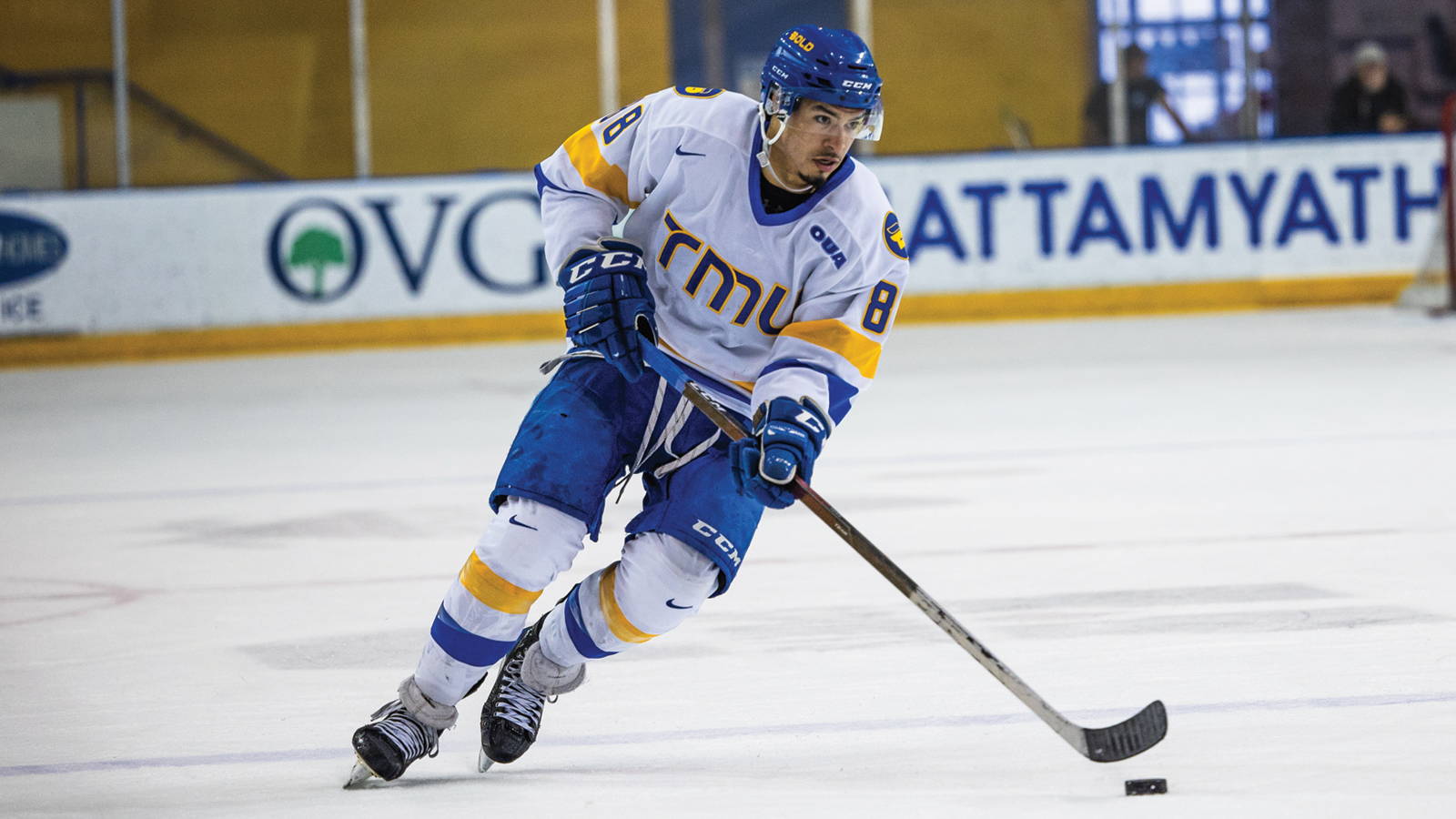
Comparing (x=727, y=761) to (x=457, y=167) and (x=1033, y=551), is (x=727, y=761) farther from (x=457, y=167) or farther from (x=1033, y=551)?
(x=457, y=167)

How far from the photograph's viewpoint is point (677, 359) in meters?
2.89

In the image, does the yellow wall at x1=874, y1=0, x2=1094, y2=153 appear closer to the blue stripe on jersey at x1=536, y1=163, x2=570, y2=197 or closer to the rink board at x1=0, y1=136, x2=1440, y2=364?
the rink board at x1=0, y1=136, x2=1440, y2=364

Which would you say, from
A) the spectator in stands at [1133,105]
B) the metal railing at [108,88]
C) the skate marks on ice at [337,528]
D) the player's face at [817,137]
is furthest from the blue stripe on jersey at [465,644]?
the spectator in stands at [1133,105]

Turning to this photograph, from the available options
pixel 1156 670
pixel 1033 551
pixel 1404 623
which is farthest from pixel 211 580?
pixel 1404 623

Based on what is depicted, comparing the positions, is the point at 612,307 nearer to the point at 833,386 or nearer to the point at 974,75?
the point at 833,386

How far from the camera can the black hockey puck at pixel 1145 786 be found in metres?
2.40

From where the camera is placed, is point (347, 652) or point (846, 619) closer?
point (347, 652)

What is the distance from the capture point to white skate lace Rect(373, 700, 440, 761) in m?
2.54

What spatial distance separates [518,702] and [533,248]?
763 cm

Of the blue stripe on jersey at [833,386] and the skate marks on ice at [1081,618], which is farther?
the skate marks on ice at [1081,618]

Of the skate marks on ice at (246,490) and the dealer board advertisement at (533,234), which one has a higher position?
the dealer board advertisement at (533,234)

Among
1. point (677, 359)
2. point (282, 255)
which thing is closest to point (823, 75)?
point (677, 359)

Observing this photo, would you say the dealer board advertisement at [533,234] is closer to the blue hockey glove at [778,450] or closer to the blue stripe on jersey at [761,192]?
the blue stripe on jersey at [761,192]

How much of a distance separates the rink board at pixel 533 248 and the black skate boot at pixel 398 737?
24.9ft
